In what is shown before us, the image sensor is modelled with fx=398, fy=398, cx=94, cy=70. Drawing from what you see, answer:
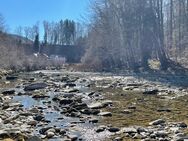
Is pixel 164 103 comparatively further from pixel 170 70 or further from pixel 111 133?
pixel 170 70

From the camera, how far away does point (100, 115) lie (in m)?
16.9

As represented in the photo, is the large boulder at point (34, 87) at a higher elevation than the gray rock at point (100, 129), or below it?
higher

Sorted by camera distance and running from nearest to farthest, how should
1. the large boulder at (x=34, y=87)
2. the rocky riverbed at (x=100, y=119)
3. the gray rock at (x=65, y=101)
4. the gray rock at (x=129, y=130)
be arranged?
the rocky riverbed at (x=100, y=119) < the gray rock at (x=129, y=130) < the gray rock at (x=65, y=101) < the large boulder at (x=34, y=87)

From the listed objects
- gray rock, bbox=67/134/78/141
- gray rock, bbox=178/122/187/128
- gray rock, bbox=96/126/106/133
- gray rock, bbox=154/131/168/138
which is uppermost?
gray rock, bbox=178/122/187/128

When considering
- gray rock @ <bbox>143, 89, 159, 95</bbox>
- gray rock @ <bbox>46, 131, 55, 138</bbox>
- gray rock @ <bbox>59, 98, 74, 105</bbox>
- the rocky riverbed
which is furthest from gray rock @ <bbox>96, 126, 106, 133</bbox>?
gray rock @ <bbox>143, 89, 159, 95</bbox>

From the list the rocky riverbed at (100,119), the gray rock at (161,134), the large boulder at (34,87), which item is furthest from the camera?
the large boulder at (34,87)

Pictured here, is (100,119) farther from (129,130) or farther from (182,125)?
(182,125)

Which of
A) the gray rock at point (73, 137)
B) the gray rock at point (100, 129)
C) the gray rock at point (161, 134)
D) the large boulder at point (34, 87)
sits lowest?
the gray rock at point (73, 137)

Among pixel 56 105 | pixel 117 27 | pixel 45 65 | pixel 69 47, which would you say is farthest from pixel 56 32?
pixel 56 105

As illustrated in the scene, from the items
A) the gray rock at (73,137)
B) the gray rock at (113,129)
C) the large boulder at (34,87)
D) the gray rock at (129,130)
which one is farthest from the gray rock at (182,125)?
the large boulder at (34,87)

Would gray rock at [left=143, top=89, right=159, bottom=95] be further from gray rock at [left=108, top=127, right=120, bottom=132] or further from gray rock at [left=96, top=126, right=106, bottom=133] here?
gray rock at [left=108, top=127, right=120, bottom=132]

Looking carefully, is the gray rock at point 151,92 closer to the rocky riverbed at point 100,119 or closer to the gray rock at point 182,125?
the rocky riverbed at point 100,119

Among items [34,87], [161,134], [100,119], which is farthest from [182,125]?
[34,87]

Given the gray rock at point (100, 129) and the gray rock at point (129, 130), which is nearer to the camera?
the gray rock at point (129, 130)
